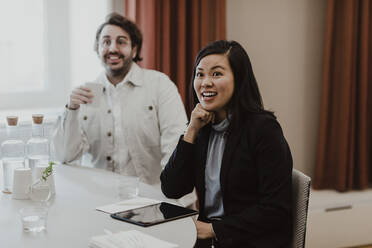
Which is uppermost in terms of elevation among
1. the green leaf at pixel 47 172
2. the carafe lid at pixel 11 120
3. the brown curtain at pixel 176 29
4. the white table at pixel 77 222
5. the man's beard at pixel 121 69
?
the brown curtain at pixel 176 29

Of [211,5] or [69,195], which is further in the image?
[211,5]

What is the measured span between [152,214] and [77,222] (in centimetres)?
24

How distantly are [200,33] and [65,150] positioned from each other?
1156 mm

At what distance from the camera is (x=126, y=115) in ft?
9.43

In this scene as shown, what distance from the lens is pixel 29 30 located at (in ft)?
10.9

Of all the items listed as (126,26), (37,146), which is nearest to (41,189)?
(37,146)

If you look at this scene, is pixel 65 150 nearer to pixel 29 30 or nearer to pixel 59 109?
pixel 59 109

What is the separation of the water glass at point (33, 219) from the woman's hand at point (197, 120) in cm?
64

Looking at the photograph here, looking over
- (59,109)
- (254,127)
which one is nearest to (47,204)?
(254,127)

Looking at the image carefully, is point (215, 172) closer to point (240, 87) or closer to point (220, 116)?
point (220, 116)

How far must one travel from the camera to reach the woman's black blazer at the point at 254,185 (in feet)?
5.88

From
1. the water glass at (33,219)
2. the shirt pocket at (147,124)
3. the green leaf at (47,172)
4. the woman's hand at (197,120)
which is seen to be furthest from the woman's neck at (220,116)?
the shirt pocket at (147,124)

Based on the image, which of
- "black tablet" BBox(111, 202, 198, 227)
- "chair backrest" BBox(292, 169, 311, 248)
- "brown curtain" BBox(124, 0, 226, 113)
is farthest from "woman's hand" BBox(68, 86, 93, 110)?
"chair backrest" BBox(292, 169, 311, 248)

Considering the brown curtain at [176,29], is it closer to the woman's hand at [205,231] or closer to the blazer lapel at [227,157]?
the blazer lapel at [227,157]
